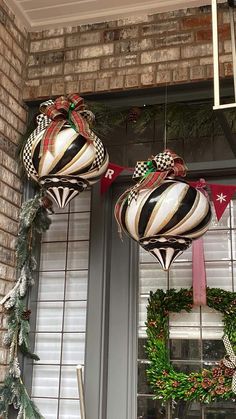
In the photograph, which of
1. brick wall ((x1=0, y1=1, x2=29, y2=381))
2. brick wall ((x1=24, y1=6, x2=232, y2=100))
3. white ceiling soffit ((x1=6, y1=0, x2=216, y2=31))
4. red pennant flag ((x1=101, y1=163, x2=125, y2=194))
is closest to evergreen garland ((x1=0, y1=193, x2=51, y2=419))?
brick wall ((x1=0, y1=1, x2=29, y2=381))

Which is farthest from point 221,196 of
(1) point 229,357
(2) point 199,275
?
(1) point 229,357

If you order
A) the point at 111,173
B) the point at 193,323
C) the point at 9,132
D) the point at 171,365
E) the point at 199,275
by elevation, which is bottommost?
the point at 171,365

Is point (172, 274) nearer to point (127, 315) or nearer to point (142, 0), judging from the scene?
point (127, 315)

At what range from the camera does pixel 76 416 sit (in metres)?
2.52

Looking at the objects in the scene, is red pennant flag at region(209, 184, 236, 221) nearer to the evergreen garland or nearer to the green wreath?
the green wreath

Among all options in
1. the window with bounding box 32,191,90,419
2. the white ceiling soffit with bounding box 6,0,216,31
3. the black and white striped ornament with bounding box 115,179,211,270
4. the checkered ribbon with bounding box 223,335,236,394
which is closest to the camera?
the black and white striped ornament with bounding box 115,179,211,270

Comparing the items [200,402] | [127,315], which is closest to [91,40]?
[127,315]

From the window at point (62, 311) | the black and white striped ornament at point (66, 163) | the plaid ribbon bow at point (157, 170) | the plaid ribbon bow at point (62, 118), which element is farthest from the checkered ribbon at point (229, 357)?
the plaid ribbon bow at point (62, 118)

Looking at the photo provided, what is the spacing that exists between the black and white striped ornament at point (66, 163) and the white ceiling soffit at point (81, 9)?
901 mm

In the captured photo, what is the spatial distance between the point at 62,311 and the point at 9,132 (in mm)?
949

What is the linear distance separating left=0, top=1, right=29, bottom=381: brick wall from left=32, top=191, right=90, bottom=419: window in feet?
0.75

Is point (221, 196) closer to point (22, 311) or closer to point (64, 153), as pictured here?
point (64, 153)

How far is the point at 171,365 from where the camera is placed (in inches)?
97.7

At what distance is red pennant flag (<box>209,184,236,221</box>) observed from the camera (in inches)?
93.4
